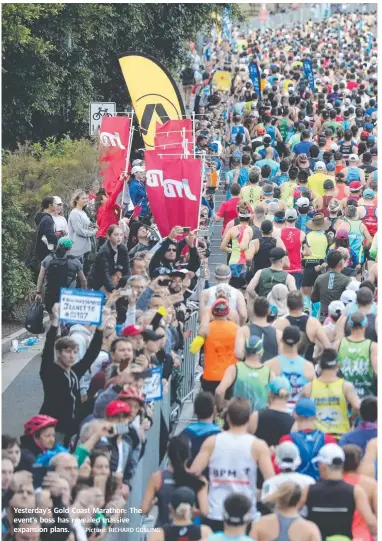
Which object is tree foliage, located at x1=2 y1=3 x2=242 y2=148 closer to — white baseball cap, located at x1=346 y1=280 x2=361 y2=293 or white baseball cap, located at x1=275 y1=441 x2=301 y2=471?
white baseball cap, located at x1=346 y1=280 x2=361 y2=293

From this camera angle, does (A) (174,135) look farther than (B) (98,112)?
No

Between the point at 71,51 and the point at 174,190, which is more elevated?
the point at 71,51

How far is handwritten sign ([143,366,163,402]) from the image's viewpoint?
443 inches

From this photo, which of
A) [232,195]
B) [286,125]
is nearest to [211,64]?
[286,125]

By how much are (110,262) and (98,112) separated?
9381mm

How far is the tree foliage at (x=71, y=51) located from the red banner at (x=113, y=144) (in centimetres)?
206

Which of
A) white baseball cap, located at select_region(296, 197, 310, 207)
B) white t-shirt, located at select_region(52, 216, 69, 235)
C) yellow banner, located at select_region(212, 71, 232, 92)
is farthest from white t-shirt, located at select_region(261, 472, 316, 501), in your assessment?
yellow banner, located at select_region(212, 71, 232, 92)

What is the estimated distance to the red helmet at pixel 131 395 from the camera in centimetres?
1053

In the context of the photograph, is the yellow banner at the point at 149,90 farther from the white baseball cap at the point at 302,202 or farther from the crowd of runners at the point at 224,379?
the white baseball cap at the point at 302,202

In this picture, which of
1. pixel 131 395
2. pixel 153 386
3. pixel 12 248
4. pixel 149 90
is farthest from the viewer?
pixel 149 90

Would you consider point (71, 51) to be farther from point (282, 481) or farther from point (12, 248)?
point (282, 481)

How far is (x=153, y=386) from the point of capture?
1133cm

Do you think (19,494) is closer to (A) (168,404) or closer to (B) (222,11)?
(A) (168,404)

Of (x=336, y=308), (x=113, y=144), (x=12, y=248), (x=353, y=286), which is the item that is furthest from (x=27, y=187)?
(x=336, y=308)
